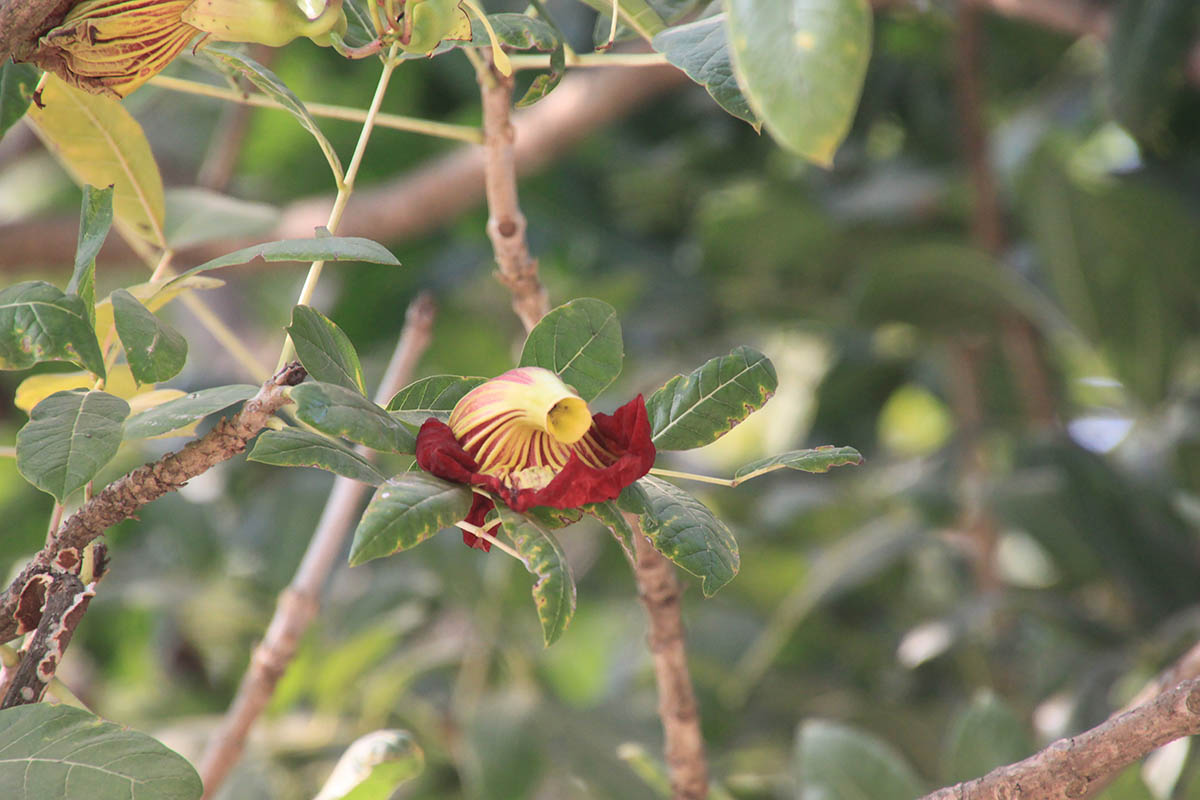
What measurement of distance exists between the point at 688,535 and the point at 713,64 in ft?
0.45

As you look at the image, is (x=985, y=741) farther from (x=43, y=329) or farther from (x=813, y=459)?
(x=43, y=329)

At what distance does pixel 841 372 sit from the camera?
44.2 inches

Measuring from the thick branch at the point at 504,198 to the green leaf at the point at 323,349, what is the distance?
0.09 m

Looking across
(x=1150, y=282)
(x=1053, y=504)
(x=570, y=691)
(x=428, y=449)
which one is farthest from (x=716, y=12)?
(x=570, y=691)

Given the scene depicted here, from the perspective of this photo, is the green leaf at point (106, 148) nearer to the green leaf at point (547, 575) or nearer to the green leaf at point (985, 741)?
the green leaf at point (547, 575)

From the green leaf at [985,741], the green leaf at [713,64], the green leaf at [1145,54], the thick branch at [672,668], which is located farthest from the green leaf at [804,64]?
the green leaf at [1145,54]

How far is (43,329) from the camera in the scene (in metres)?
0.27

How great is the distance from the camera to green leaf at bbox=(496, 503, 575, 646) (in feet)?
0.84

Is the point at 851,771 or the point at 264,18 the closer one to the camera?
the point at 264,18

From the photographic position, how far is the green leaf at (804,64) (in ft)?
0.72

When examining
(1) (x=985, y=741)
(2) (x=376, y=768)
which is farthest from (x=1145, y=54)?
(2) (x=376, y=768)

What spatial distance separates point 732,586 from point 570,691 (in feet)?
0.92

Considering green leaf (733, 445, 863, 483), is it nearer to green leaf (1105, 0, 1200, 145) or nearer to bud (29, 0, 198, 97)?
bud (29, 0, 198, 97)

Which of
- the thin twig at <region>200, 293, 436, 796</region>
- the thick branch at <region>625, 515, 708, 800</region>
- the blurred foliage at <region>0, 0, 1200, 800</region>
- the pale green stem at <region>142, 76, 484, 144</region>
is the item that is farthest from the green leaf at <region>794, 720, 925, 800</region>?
the pale green stem at <region>142, 76, 484, 144</region>
